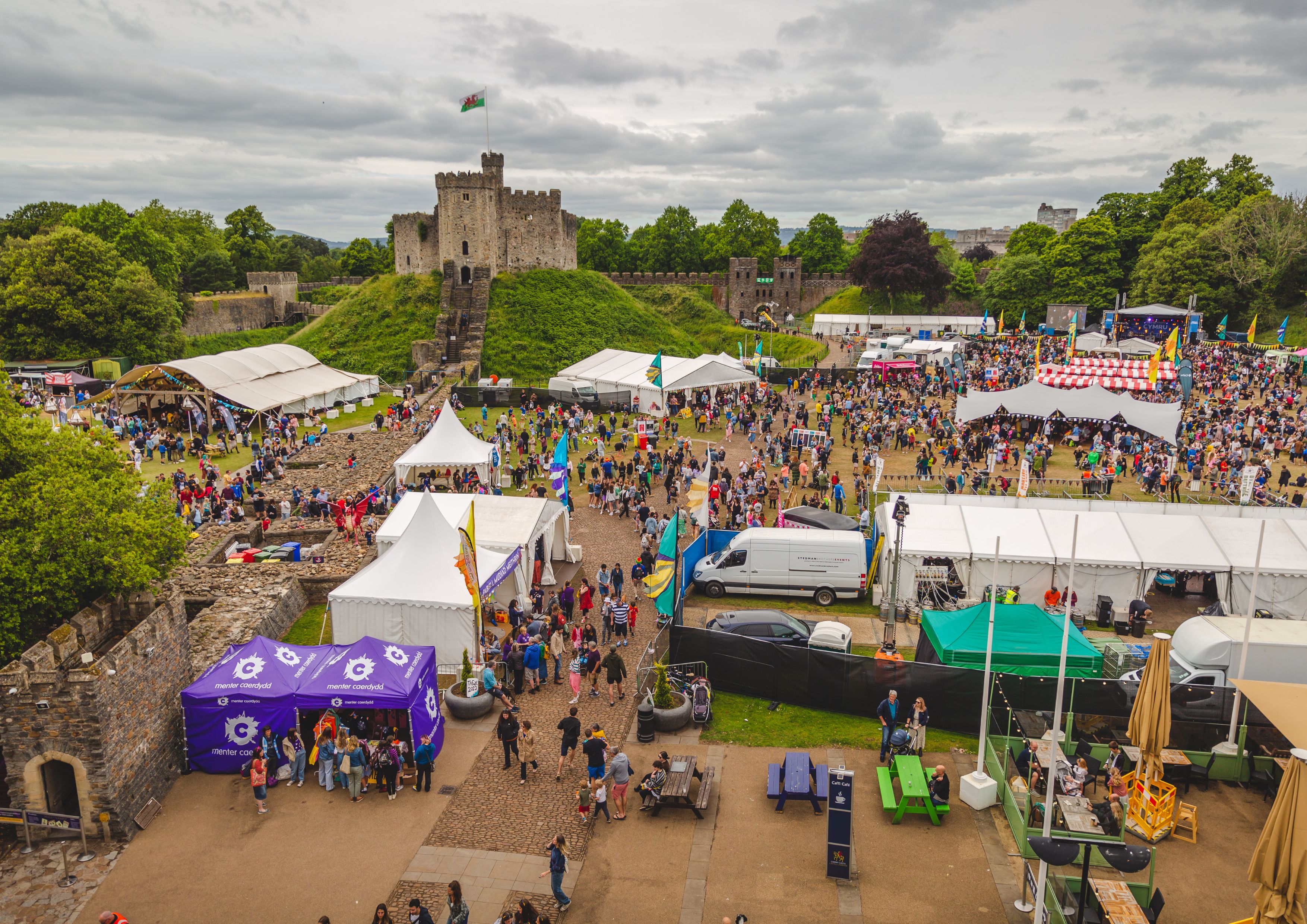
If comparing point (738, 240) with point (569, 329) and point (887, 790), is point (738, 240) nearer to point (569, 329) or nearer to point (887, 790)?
point (569, 329)

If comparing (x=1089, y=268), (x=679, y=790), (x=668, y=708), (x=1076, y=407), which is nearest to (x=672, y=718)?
(x=668, y=708)

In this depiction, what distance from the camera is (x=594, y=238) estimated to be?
281ft

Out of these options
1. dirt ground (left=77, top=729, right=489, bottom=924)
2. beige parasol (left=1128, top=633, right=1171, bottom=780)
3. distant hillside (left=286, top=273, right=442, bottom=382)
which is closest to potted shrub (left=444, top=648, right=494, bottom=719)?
dirt ground (left=77, top=729, right=489, bottom=924)

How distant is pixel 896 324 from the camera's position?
225 feet

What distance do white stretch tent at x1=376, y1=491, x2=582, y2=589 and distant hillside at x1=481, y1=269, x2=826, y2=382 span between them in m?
27.6

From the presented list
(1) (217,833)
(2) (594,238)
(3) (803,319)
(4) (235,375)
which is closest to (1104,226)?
(3) (803,319)

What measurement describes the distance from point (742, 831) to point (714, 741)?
2147 millimetres

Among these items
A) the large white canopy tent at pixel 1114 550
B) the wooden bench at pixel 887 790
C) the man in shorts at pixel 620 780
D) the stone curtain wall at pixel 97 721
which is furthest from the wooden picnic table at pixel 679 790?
the large white canopy tent at pixel 1114 550

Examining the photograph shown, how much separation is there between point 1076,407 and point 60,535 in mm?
30829

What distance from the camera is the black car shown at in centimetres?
1432

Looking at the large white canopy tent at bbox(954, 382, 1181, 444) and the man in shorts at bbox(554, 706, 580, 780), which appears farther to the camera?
the large white canopy tent at bbox(954, 382, 1181, 444)

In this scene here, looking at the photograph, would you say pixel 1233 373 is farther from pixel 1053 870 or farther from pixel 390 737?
pixel 390 737

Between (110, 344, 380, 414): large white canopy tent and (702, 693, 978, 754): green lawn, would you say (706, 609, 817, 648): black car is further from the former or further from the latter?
(110, 344, 380, 414): large white canopy tent

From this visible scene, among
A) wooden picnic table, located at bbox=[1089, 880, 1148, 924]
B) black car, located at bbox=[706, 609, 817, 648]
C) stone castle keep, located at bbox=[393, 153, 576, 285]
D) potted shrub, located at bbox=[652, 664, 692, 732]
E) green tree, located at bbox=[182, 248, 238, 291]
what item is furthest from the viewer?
green tree, located at bbox=[182, 248, 238, 291]
